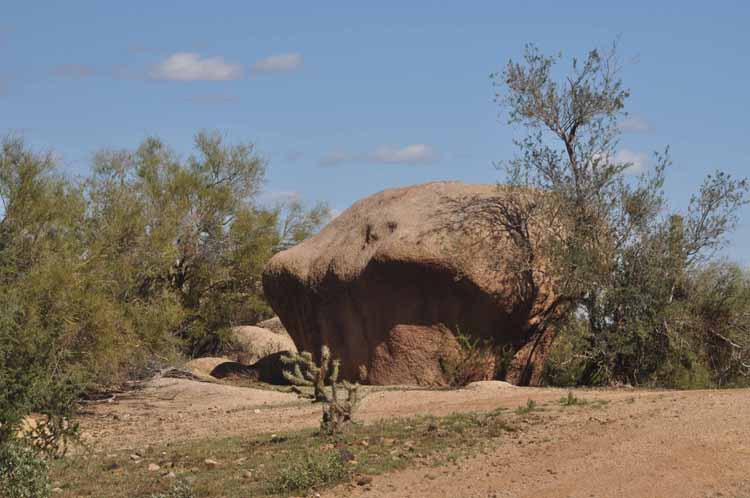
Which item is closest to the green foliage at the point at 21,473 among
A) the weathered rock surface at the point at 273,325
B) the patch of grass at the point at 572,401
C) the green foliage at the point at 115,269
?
the green foliage at the point at 115,269

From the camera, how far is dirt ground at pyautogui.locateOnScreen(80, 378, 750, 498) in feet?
29.3

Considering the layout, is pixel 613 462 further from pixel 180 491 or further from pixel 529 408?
pixel 180 491

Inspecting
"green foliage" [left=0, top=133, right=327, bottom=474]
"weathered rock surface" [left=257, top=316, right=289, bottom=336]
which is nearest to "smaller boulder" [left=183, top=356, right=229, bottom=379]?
"green foliage" [left=0, top=133, right=327, bottom=474]

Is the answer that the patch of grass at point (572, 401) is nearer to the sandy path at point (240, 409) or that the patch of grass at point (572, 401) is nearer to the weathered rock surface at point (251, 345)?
the sandy path at point (240, 409)

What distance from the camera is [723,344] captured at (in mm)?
16078

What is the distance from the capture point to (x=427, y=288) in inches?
669

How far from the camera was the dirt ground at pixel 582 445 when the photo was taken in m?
8.94

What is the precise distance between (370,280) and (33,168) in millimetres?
6121

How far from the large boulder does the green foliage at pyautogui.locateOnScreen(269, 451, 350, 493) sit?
7041mm

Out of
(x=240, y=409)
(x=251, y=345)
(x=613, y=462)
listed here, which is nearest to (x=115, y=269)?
(x=240, y=409)

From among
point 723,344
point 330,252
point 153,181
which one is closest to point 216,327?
point 153,181

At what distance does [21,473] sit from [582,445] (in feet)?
16.7

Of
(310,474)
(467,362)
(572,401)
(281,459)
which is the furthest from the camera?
(467,362)

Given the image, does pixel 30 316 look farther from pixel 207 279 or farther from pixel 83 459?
pixel 207 279
